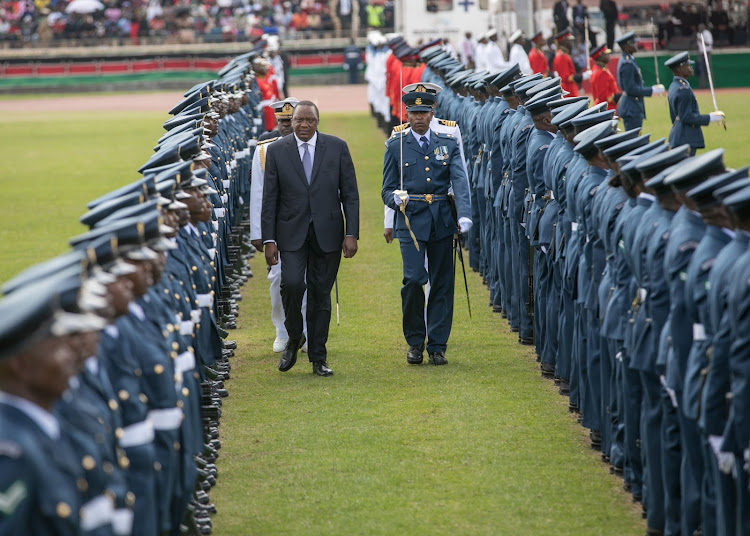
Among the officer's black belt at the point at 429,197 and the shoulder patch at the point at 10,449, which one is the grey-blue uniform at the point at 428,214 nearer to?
the officer's black belt at the point at 429,197

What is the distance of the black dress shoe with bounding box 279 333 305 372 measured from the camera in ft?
34.4

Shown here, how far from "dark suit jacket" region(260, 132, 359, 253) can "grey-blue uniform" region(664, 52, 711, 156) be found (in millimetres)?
7359

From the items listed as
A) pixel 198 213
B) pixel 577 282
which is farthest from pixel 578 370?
pixel 198 213

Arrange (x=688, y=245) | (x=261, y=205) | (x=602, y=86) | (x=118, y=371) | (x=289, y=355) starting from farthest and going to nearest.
Result: (x=602, y=86), (x=289, y=355), (x=261, y=205), (x=688, y=245), (x=118, y=371)

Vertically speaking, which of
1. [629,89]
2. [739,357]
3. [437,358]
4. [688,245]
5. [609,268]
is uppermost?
[688,245]

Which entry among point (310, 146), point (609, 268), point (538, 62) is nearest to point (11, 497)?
point (609, 268)

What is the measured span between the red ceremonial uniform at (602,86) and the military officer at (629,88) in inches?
→ 43.5

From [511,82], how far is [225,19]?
41719 mm

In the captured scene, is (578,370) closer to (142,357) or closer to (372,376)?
(372,376)

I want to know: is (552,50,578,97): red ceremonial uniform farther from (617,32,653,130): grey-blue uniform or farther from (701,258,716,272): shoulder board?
(701,258,716,272): shoulder board

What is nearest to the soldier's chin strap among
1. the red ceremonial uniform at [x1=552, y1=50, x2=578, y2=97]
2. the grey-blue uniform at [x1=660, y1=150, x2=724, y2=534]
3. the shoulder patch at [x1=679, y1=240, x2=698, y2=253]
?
the grey-blue uniform at [x1=660, y1=150, x2=724, y2=534]

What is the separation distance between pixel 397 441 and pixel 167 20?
46.7 meters

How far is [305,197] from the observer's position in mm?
10102

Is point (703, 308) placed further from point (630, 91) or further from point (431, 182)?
point (630, 91)
